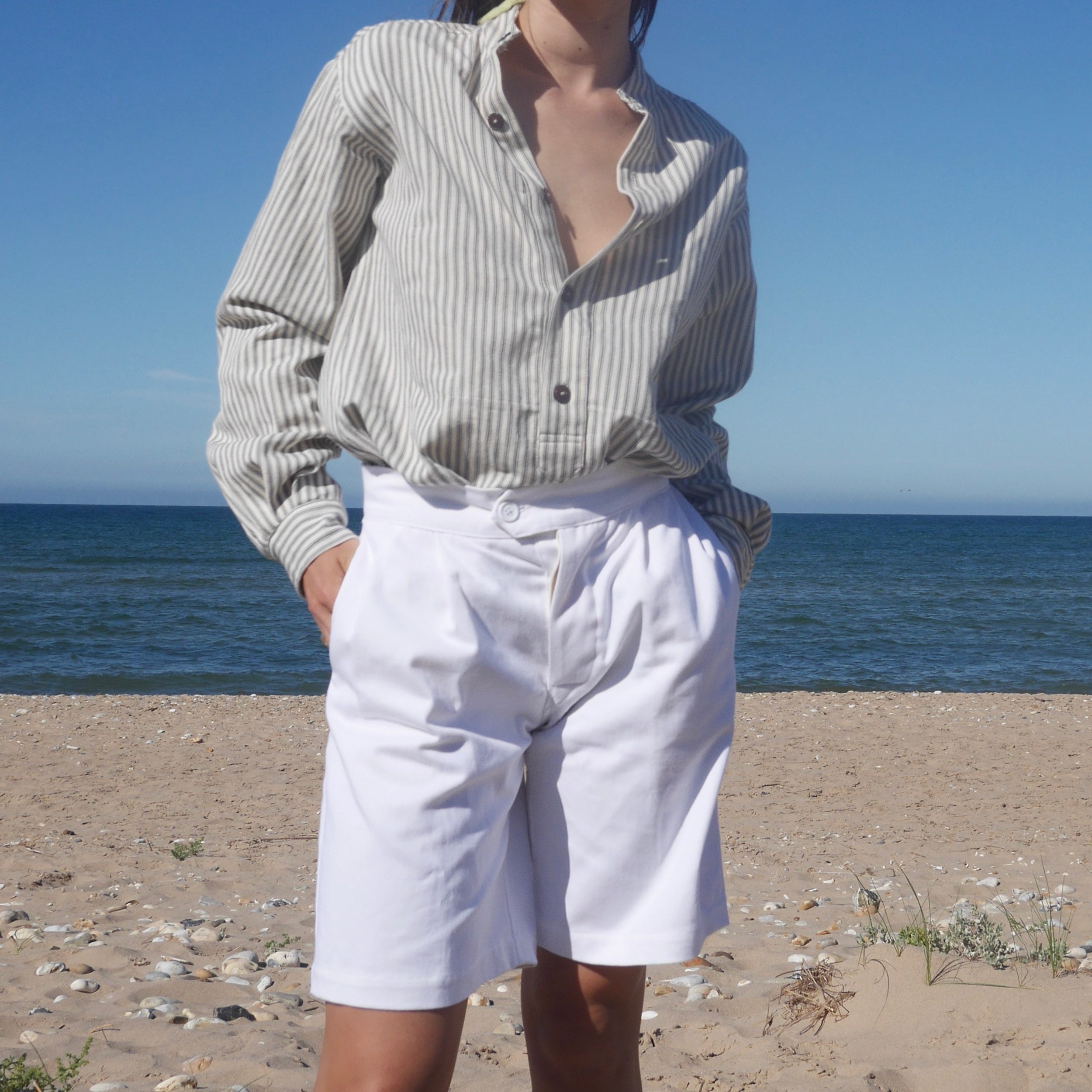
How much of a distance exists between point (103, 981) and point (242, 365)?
2.53 m

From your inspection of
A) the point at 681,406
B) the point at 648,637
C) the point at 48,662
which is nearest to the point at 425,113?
the point at 681,406

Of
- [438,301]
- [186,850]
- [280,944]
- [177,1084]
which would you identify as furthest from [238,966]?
[438,301]

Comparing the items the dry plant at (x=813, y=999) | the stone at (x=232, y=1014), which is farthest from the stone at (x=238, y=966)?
the dry plant at (x=813, y=999)

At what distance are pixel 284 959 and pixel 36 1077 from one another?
112 centimetres

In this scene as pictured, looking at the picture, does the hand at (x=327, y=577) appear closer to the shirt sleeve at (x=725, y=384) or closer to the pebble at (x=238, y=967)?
the shirt sleeve at (x=725, y=384)

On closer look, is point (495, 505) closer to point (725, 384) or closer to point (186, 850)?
point (725, 384)

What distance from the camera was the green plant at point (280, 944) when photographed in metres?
3.54

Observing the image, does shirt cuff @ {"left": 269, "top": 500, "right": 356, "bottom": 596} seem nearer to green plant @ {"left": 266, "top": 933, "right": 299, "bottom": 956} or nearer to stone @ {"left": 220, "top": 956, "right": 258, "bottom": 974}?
stone @ {"left": 220, "top": 956, "right": 258, "bottom": 974}

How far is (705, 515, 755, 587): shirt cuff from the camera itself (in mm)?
1604

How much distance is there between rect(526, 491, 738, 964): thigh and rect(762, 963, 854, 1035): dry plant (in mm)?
1643

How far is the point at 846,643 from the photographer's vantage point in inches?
807

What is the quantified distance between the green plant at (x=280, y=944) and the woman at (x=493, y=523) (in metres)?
2.29

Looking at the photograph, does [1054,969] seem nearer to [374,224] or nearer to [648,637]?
[648,637]

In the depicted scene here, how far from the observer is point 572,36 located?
1524 millimetres
